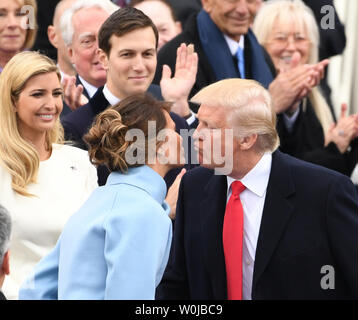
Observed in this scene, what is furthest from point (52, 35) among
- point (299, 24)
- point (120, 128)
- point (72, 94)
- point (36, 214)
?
point (120, 128)

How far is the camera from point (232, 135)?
406 centimetres

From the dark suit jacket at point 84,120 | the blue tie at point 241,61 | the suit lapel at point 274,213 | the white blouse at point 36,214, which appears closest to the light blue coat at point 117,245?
the suit lapel at point 274,213

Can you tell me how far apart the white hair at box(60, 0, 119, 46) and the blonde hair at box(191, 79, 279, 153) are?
65.1 inches

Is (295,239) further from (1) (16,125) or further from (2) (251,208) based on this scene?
(1) (16,125)

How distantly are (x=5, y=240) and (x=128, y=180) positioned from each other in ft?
1.63

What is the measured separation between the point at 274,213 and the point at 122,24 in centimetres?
154

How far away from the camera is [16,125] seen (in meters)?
4.54

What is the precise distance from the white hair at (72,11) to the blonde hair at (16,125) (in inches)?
37.9

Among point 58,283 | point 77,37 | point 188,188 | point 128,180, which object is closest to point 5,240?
point 58,283

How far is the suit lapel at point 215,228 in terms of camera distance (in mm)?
3965

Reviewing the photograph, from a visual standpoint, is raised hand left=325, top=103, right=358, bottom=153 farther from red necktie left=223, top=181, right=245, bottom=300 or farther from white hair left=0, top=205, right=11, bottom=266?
white hair left=0, top=205, right=11, bottom=266

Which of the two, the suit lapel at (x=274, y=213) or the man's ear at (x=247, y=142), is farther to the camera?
the man's ear at (x=247, y=142)

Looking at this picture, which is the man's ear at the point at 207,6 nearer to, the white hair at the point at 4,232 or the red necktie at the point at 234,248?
the red necktie at the point at 234,248
